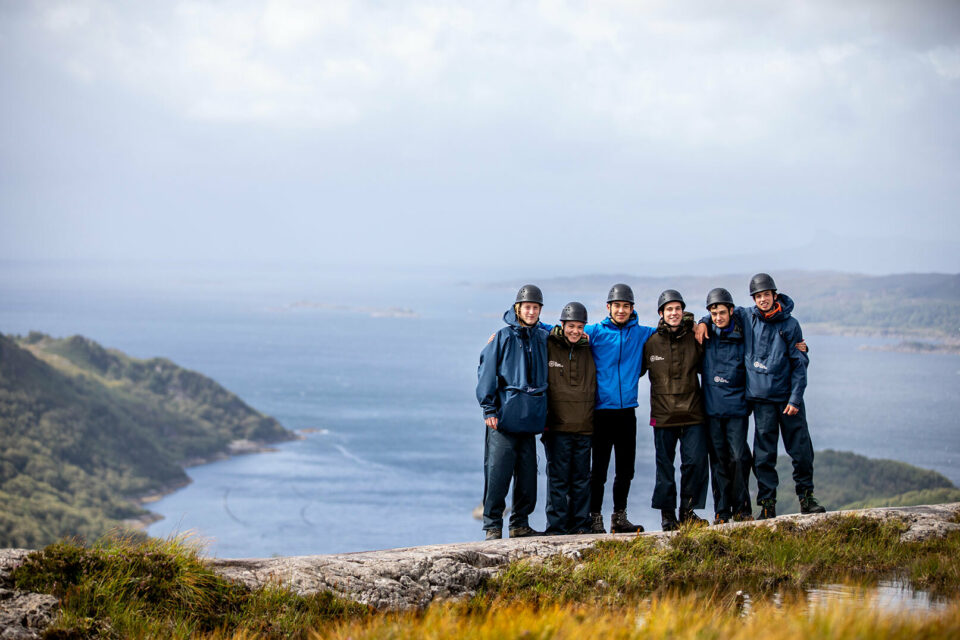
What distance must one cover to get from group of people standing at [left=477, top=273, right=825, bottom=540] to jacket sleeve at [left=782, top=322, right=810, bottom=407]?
0.04 ft

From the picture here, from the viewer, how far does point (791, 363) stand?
8.38 metres

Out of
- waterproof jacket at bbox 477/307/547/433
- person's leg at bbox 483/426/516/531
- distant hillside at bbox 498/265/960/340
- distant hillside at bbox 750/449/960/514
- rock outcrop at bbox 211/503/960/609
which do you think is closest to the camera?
rock outcrop at bbox 211/503/960/609

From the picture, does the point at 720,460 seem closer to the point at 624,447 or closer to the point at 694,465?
the point at 694,465

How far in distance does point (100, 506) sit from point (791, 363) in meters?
147

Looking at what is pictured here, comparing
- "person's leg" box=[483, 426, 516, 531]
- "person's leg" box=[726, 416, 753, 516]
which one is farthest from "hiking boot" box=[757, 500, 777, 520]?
"person's leg" box=[483, 426, 516, 531]

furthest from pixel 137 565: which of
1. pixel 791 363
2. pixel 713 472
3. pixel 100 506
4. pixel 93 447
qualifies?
pixel 93 447

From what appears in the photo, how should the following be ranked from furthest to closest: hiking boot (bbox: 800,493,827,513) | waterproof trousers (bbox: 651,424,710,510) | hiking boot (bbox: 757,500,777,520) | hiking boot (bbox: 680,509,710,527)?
hiking boot (bbox: 800,493,827,513)
hiking boot (bbox: 757,500,777,520)
waterproof trousers (bbox: 651,424,710,510)
hiking boot (bbox: 680,509,710,527)

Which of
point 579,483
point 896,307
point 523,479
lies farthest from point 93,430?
point 579,483

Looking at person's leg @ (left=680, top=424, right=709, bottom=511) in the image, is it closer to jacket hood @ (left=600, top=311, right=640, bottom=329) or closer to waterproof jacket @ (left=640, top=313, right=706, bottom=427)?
waterproof jacket @ (left=640, top=313, right=706, bottom=427)

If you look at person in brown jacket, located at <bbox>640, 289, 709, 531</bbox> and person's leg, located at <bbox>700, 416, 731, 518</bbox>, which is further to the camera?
person's leg, located at <bbox>700, 416, 731, 518</bbox>

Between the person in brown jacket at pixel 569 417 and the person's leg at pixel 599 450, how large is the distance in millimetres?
237

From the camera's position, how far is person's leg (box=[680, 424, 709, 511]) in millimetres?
8406

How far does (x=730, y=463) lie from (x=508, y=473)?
7.40ft

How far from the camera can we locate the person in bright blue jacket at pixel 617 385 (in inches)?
326
